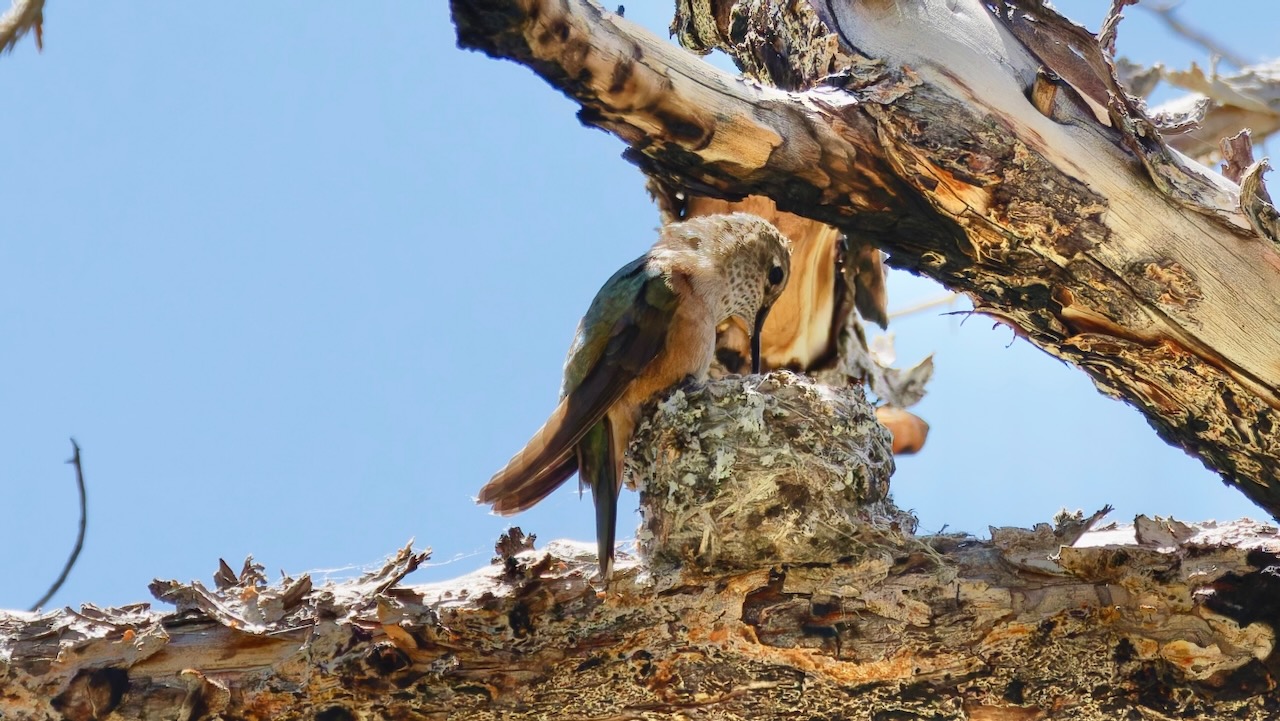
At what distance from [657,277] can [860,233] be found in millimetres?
1550

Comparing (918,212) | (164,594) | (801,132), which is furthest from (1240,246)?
Answer: (164,594)

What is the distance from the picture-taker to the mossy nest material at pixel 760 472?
10.9 ft

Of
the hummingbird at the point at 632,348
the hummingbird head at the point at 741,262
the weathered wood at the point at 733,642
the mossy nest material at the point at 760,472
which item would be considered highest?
the hummingbird head at the point at 741,262

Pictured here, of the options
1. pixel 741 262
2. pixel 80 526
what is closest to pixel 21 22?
pixel 80 526

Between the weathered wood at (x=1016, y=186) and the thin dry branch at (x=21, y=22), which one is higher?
the thin dry branch at (x=21, y=22)

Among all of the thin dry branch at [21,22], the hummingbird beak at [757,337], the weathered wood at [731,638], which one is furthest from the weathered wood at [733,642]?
the hummingbird beak at [757,337]

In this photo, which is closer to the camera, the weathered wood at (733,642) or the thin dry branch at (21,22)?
the thin dry branch at (21,22)

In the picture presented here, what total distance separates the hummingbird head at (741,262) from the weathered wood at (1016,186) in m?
1.80

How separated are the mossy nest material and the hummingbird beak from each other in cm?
120

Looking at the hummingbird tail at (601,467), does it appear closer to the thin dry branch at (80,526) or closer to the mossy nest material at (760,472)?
the mossy nest material at (760,472)

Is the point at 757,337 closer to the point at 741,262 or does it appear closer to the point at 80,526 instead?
the point at 741,262

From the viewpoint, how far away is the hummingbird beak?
5.37 meters

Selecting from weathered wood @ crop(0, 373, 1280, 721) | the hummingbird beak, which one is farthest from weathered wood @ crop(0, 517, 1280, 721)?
the hummingbird beak

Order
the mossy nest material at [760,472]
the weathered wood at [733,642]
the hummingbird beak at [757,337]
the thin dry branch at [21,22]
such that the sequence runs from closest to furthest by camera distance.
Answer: the thin dry branch at [21,22]
the weathered wood at [733,642]
the mossy nest material at [760,472]
the hummingbird beak at [757,337]
